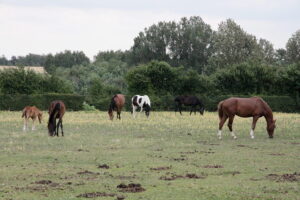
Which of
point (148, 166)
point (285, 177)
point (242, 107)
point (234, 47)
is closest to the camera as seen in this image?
point (285, 177)

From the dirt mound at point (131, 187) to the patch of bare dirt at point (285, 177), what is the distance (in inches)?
131

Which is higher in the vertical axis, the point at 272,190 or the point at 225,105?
the point at 225,105

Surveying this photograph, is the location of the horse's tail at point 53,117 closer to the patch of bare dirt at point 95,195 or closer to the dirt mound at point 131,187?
the dirt mound at point 131,187

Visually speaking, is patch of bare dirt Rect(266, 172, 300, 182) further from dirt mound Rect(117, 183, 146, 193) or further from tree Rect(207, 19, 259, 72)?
tree Rect(207, 19, 259, 72)

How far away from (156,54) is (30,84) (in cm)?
4784

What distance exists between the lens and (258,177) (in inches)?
516

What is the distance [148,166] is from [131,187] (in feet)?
10.5

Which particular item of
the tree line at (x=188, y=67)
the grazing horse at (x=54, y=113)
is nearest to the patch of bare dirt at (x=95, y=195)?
the grazing horse at (x=54, y=113)

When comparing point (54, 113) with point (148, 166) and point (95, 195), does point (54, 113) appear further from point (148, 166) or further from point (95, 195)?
point (95, 195)

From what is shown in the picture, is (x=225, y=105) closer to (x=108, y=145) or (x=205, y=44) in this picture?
(x=108, y=145)

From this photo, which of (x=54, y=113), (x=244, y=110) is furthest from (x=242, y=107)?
(x=54, y=113)

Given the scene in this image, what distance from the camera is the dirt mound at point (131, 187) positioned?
448 inches

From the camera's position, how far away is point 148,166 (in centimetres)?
1487

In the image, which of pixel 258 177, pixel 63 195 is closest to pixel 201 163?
pixel 258 177
